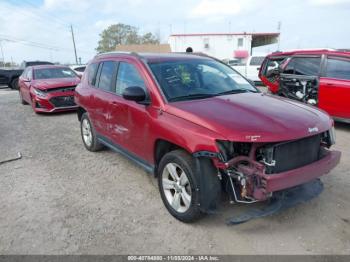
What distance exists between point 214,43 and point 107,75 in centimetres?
3859

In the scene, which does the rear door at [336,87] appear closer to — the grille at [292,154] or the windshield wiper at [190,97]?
the grille at [292,154]

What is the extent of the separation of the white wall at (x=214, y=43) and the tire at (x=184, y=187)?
3839cm

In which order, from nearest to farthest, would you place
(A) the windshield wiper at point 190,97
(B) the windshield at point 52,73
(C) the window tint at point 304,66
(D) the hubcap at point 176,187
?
(D) the hubcap at point 176,187 → (A) the windshield wiper at point 190,97 → (C) the window tint at point 304,66 → (B) the windshield at point 52,73

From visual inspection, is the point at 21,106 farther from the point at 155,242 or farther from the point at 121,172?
the point at 155,242

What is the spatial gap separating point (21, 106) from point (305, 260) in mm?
12121

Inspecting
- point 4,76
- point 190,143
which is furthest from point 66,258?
point 4,76

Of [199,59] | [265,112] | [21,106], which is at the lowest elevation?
[21,106]

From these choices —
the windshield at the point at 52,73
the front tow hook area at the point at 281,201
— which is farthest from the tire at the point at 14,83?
the front tow hook area at the point at 281,201

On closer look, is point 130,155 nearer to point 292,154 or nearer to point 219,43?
point 292,154

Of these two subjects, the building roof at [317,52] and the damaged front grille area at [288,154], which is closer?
the damaged front grille area at [288,154]

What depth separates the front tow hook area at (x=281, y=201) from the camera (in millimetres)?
2936

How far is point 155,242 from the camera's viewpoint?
2975mm

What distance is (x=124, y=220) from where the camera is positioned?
3.38 m

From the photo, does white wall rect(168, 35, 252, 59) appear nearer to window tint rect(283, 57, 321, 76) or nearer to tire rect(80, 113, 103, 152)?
window tint rect(283, 57, 321, 76)
